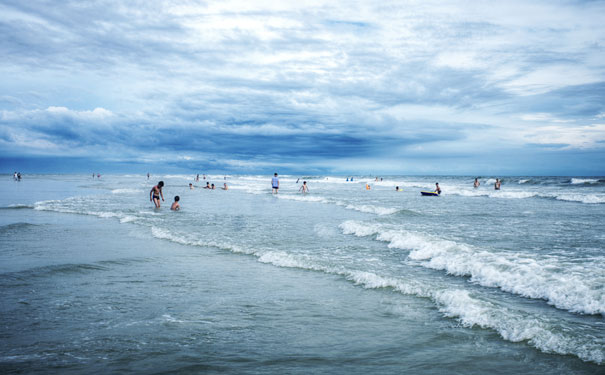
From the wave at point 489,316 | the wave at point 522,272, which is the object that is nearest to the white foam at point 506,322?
the wave at point 489,316

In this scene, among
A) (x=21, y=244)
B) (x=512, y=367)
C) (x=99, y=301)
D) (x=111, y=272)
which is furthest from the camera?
(x=21, y=244)

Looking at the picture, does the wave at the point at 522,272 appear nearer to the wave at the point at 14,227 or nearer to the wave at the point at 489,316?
the wave at the point at 489,316

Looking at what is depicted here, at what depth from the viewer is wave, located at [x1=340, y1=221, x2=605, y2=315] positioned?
22.1 feet

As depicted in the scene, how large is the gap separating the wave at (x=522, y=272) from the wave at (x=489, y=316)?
4.10 feet

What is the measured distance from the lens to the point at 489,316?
5.87 metres

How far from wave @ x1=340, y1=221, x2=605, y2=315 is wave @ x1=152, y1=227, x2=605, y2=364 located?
125 centimetres

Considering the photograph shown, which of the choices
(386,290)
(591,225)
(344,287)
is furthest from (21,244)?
(591,225)

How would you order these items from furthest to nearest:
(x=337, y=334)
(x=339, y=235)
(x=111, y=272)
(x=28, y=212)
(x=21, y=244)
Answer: (x=28, y=212) → (x=339, y=235) → (x=21, y=244) → (x=111, y=272) → (x=337, y=334)

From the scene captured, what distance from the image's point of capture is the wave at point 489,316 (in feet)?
16.0

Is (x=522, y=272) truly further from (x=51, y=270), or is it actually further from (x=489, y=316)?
(x=51, y=270)

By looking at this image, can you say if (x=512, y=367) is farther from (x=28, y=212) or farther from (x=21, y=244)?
(x=28, y=212)

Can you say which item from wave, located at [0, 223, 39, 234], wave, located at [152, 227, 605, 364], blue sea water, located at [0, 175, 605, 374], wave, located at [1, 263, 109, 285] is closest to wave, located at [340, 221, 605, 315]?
blue sea water, located at [0, 175, 605, 374]

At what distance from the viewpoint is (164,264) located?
955 centimetres

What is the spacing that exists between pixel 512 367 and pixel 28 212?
2431 centimetres
